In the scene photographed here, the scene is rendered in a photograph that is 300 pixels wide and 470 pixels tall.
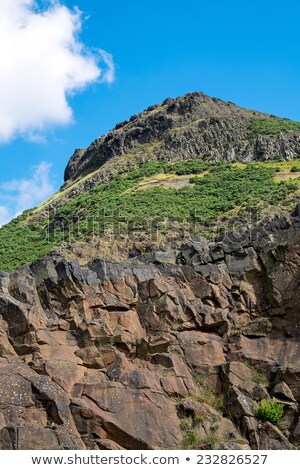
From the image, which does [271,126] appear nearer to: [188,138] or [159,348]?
[188,138]

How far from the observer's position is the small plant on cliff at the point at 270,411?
20.7 meters

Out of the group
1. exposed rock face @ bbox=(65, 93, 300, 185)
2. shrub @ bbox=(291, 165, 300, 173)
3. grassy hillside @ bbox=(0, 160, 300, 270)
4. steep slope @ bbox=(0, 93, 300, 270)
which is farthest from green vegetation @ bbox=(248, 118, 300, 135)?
shrub @ bbox=(291, 165, 300, 173)

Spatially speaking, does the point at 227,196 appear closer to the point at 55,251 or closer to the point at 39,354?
the point at 55,251

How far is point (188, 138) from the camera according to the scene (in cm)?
8831

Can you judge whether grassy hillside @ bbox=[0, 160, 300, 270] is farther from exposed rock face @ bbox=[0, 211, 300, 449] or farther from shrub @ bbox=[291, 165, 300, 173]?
exposed rock face @ bbox=[0, 211, 300, 449]

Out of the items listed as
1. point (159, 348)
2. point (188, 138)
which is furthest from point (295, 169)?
point (159, 348)

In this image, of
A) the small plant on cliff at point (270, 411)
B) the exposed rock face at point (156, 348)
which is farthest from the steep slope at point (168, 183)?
the small plant on cliff at point (270, 411)

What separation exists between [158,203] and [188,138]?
24.0 meters

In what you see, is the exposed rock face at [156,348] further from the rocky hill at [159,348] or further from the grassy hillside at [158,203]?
the grassy hillside at [158,203]

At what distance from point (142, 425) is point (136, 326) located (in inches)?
178

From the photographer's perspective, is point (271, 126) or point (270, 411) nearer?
point (270, 411)

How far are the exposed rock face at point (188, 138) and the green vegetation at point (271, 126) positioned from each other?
0.90 meters

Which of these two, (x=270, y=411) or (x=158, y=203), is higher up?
(x=158, y=203)

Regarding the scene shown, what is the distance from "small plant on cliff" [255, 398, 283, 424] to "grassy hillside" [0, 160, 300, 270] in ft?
108
